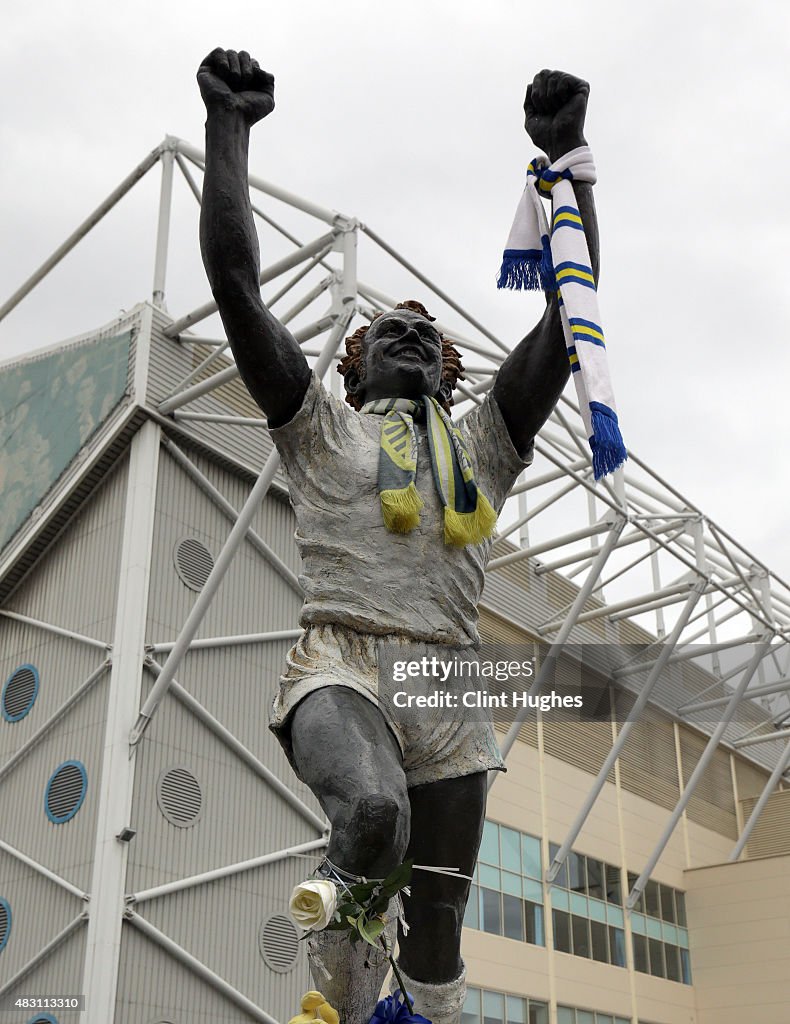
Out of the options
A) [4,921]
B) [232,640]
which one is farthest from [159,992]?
[232,640]

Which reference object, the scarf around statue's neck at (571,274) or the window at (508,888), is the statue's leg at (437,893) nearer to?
the scarf around statue's neck at (571,274)

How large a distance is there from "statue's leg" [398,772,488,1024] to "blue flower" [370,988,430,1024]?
12.5 inches

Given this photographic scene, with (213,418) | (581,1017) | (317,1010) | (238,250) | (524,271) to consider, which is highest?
(213,418)

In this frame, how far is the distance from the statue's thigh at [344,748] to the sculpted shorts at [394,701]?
39 millimetres

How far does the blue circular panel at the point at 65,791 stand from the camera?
15.9 metres

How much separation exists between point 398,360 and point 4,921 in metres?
14.3

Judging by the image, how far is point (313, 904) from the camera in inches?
98.9

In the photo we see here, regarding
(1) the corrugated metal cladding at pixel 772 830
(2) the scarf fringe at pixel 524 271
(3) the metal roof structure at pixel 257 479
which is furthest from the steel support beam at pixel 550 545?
(2) the scarf fringe at pixel 524 271

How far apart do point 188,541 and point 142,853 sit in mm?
4051

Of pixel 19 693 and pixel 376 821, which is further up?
pixel 19 693

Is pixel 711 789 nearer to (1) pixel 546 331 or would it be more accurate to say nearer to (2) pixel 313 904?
(1) pixel 546 331

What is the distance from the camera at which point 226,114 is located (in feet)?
10.6

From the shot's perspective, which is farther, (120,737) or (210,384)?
(210,384)

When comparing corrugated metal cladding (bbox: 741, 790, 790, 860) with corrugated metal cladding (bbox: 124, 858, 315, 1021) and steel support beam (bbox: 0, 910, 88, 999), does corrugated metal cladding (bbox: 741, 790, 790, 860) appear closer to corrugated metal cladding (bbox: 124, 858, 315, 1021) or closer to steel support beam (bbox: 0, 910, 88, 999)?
corrugated metal cladding (bbox: 124, 858, 315, 1021)
